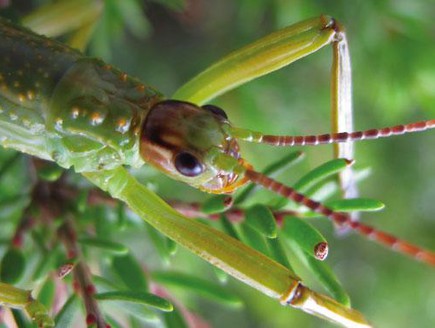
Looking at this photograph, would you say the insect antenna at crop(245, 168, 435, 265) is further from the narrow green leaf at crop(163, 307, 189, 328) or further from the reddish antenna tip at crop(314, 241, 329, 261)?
the narrow green leaf at crop(163, 307, 189, 328)

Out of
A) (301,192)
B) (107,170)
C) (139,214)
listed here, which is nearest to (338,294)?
(301,192)

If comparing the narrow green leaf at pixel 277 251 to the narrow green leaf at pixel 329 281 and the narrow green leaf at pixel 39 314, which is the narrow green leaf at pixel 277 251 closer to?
the narrow green leaf at pixel 329 281

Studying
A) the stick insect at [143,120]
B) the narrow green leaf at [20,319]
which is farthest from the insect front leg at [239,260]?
the narrow green leaf at [20,319]

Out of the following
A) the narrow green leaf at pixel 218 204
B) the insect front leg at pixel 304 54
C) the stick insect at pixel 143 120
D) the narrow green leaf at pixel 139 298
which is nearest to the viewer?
the narrow green leaf at pixel 139 298

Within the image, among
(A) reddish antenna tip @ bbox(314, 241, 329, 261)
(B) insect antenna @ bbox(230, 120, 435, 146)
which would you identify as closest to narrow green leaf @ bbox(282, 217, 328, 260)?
(A) reddish antenna tip @ bbox(314, 241, 329, 261)

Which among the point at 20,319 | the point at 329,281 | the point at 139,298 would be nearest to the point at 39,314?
the point at 20,319

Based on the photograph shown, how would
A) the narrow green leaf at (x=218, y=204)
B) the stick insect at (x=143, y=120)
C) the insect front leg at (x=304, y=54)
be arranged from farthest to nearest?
the insect front leg at (x=304, y=54) < the stick insect at (x=143, y=120) < the narrow green leaf at (x=218, y=204)

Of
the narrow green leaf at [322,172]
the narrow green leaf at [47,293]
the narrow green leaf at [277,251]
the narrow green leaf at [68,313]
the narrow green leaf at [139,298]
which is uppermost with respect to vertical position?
the narrow green leaf at [322,172]
